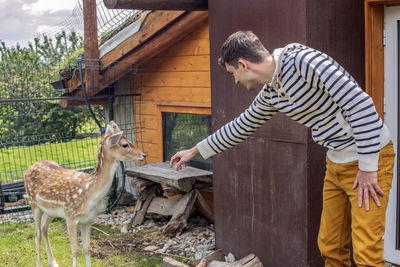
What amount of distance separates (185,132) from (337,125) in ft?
14.9

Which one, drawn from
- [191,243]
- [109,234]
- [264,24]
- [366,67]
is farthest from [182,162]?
[109,234]

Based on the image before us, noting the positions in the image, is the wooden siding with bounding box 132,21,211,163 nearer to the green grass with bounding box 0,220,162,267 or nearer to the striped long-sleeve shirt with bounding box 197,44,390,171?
the green grass with bounding box 0,220,162,267

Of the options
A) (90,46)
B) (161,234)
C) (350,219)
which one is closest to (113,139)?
(161,234)

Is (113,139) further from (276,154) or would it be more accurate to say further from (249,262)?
(249,262)

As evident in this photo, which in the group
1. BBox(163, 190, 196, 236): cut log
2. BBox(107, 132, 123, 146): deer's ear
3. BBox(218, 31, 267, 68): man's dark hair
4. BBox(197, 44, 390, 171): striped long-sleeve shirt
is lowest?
BBox(163, 190, 196, 236): cut log

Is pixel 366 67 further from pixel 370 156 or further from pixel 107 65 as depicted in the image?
pixel 107 65

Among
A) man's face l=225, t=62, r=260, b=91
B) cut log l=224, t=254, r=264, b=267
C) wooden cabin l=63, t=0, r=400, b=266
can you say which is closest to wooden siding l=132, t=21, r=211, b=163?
wooden cabin l=63, t=0, r=400, b=266

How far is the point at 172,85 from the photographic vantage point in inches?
293

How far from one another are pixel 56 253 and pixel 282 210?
2.87m

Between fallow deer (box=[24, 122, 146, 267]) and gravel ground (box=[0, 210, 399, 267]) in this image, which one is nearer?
fallow deer (box=[24, 122, 146, 267])

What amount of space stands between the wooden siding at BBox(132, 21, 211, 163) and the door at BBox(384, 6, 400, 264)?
2615mm

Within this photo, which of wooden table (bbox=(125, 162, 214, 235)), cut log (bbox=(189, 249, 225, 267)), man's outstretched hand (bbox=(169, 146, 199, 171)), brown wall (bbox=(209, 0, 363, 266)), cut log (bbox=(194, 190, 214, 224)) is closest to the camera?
man's outstretched hand (bbox=(169, 146, 199, 171))

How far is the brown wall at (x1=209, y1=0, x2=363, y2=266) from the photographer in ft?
14.2

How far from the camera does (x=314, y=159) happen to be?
4.35 metres
